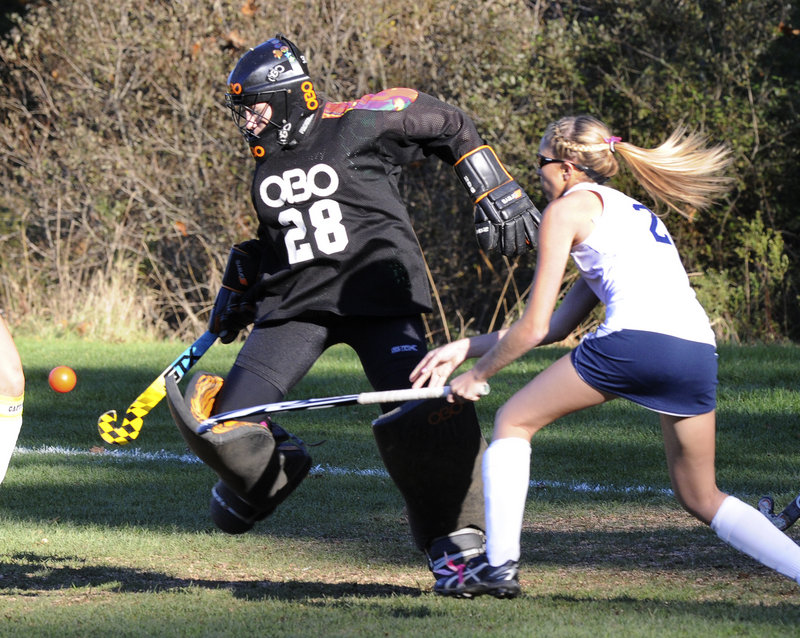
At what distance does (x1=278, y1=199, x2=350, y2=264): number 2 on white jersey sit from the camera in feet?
15.4

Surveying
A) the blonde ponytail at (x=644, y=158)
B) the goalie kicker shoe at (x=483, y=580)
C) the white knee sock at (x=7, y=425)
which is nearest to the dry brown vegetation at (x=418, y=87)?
the white knee sock at (x=7, y=425)

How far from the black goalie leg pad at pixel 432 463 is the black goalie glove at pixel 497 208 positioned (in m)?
0.68

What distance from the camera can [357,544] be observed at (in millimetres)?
5367

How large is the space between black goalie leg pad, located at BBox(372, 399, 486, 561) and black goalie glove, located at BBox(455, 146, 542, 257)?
26.8 inches

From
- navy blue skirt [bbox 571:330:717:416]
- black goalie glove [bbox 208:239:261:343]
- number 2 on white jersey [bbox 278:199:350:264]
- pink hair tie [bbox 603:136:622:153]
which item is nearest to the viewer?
navy blue skirt [bbox 571:330:717:416]

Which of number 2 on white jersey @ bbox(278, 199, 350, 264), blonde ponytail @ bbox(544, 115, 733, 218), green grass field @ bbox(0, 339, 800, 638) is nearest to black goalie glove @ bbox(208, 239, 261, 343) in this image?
number 2 on white jersey @ bbox(278, 199, 350, 264)

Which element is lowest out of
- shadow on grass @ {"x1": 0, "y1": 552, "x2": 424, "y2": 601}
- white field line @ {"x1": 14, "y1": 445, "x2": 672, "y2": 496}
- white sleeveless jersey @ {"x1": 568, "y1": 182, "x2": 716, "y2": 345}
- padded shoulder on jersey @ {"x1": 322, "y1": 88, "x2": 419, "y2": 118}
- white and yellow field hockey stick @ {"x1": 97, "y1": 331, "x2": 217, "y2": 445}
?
white field line @ {"x1": 14, "y1": 445, "x2": 672, "y2": 496}

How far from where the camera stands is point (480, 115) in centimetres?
1408

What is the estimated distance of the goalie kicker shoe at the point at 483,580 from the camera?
3.85 m

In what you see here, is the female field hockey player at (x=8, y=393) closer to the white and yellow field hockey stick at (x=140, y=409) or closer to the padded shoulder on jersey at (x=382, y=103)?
the white and yellow field hockey stick at (x=140, y=409)

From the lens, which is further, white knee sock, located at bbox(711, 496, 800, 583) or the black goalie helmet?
the black goalie helmet

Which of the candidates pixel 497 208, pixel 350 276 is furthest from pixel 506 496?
pixel 497 208

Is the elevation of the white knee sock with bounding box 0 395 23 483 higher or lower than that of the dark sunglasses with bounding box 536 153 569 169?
lower

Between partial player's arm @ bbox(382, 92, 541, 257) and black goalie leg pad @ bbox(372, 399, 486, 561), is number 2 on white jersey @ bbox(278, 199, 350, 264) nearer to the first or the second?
partial player's arm @ bbox(382, 92, 541, 257)
